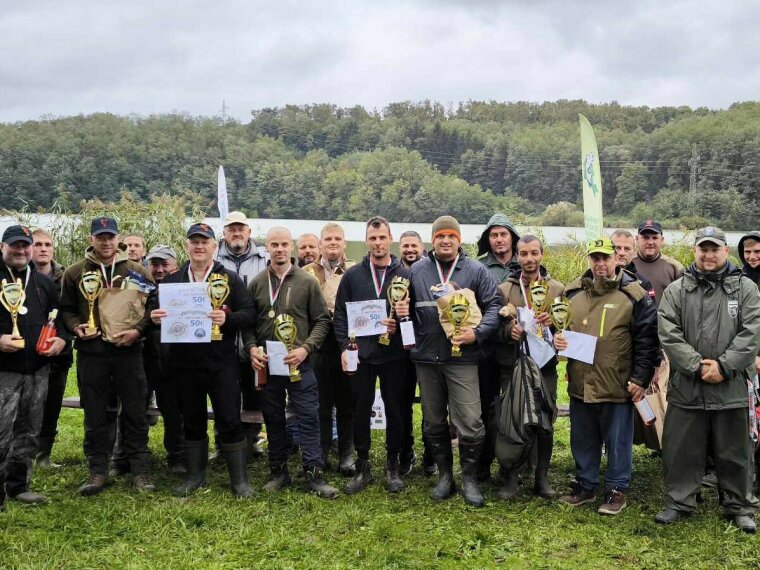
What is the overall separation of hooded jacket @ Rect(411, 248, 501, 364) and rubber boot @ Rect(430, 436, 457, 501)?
2.44 feet

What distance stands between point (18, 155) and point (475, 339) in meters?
39.3

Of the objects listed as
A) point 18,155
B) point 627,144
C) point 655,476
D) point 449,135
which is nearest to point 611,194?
point 627,144

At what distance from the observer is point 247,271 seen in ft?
23.2

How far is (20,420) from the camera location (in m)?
5.73

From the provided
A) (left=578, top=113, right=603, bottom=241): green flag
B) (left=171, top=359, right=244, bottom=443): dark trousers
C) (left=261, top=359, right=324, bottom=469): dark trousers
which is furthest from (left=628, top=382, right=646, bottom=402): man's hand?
(left=578, top=113, right=603, bottom=241): green flag

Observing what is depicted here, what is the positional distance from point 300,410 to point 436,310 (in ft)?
4.91

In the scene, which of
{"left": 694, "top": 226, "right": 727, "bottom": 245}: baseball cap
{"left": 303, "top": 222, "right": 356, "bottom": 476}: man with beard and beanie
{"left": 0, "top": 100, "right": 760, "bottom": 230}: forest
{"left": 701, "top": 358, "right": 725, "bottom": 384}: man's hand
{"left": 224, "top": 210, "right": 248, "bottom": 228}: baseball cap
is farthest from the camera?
{"left": 0, "top": 100, "right": 760, "bottom": 230}: forest

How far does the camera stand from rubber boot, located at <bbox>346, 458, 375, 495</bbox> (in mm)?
6023

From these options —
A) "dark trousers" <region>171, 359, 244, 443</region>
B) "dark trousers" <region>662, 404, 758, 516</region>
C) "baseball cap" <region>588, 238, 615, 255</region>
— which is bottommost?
"dark trousers" <region>662, 404, 758, 516</region>

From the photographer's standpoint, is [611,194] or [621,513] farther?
[611,194]

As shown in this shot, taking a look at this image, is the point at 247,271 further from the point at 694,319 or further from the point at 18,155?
the point at 18,155

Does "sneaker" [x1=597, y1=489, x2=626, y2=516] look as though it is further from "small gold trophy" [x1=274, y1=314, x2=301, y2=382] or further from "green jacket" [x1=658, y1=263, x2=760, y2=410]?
"small gold trophy" [x1=274, y1=314, x2=301, y2=382]

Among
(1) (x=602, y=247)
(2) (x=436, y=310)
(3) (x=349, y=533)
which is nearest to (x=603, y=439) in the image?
(1) (x=602, y=247)

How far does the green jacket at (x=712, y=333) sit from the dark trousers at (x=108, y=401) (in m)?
4.46
